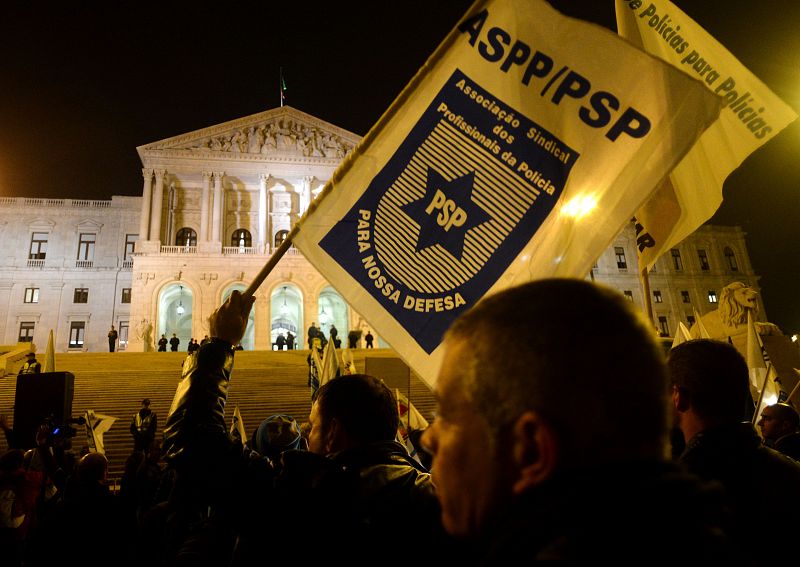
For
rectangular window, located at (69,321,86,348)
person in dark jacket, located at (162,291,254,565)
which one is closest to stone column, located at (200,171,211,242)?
rectangular window, located at (69,321,86,348)

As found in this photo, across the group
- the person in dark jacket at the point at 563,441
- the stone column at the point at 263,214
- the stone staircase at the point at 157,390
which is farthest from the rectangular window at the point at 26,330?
the person in dark jacket at the point at 563,441

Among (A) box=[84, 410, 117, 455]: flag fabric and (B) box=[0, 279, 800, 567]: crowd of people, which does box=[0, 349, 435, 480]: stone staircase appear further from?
(B) box=[0, 279, 800, 567]: crowd of people

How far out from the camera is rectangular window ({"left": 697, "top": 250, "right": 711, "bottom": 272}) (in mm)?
42531

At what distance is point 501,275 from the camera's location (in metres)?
2.18

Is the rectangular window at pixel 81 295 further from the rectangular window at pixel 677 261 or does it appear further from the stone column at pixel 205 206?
the rectangular window at pixel 677 261

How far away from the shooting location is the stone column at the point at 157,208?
32.8 m

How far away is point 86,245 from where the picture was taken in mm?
37469

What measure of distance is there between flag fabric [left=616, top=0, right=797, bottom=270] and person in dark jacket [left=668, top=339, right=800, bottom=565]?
48.6 inches

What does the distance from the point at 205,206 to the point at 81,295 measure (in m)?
10.9

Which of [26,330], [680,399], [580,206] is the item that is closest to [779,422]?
[680,399]

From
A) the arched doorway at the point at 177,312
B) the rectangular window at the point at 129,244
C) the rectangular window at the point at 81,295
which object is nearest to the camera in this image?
the arched doorway at the point at 177,312

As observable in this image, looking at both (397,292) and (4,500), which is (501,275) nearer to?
(397,292)

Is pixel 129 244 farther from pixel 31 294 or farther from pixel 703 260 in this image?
pixel 703 260

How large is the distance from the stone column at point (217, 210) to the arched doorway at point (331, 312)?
7.38 metres
